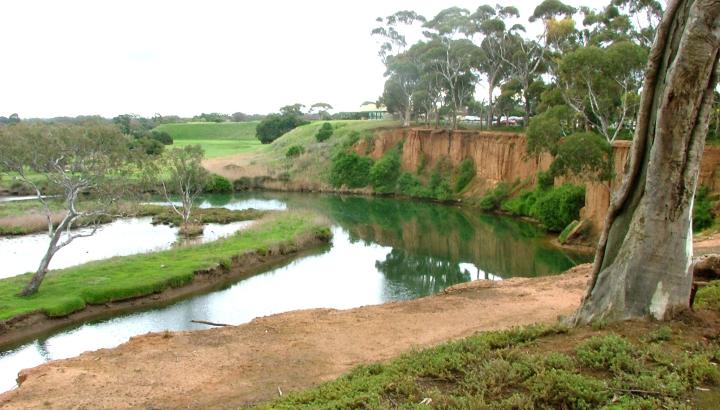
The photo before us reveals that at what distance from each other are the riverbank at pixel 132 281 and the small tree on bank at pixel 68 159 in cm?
126

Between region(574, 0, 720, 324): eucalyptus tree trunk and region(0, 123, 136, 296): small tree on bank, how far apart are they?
20.9 metres

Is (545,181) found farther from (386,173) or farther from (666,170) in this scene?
(666,170)

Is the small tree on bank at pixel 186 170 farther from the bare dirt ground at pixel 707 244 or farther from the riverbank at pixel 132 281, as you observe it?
the bare dirt ground at pixel 707 244

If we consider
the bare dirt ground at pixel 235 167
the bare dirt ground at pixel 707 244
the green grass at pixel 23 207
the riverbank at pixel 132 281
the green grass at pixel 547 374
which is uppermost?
the green grass at pixel 547 374

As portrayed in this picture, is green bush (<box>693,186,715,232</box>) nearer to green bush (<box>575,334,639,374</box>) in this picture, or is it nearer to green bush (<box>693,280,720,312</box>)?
green bush (<box>693,280,720,312</box>)

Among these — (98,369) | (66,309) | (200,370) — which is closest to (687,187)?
(200,370)

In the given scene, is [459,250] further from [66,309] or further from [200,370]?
[200,370]

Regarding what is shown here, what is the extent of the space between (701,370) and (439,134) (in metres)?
55.8

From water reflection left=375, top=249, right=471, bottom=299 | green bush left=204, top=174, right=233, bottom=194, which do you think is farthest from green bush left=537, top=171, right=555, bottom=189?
green bush left=204, top=174, right=233, bottom=194

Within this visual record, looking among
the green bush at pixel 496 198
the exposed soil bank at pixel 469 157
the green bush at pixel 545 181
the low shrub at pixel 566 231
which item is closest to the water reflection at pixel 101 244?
the green bush at pixel 496 198

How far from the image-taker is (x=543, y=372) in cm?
690

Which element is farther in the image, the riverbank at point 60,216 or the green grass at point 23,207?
the green grass at point 23,207

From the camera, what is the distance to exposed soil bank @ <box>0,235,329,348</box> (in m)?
20.6

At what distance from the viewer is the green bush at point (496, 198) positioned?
5003cm
